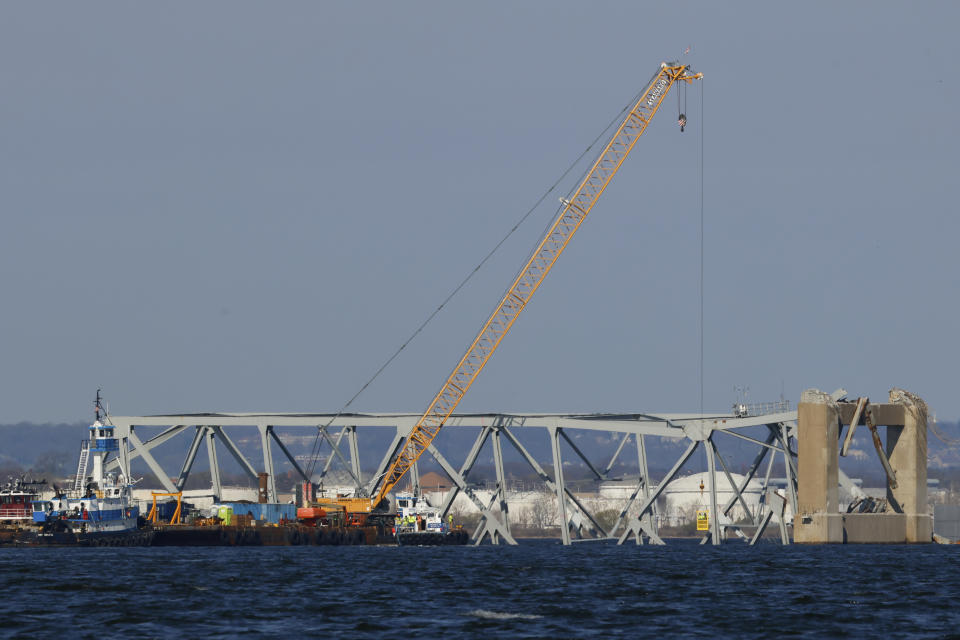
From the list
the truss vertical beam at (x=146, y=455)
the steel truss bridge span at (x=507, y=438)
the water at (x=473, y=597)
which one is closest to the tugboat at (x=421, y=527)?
the steel truss bridge span at (x=507, y=438)

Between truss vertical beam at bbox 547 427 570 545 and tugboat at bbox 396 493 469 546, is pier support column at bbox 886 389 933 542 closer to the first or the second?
truss vertical beam at bbox 547 427 570 545

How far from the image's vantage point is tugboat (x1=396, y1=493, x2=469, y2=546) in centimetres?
16200

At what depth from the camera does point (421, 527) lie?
16562cm

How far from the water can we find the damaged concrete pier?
32155 millimetres

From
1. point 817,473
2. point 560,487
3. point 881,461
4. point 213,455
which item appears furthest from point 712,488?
point 213,455

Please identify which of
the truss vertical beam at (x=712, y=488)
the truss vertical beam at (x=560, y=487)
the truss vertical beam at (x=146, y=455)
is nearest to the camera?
the truss vertical beam at (x=712, y=488)

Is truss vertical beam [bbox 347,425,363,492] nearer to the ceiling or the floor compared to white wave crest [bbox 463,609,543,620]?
nearer to the ceiling

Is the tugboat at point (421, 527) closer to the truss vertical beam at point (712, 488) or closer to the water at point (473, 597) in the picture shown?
the truss vertical beam at point (712, 488)

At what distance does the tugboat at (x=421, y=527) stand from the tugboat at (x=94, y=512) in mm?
28351

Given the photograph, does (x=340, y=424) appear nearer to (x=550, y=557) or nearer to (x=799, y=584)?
(x=550, y=557)

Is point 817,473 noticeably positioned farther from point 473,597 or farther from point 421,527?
point 473,597

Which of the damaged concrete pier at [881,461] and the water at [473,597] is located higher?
the damaged concrete pier at [881,461]

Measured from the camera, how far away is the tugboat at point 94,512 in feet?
460

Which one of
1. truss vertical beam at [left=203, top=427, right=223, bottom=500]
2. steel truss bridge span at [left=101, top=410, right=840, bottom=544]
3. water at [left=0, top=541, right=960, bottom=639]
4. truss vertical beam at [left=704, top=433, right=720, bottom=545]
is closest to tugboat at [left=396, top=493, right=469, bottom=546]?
steel truss bridge span at [left=101, top=410, right=840, bottom=544]
